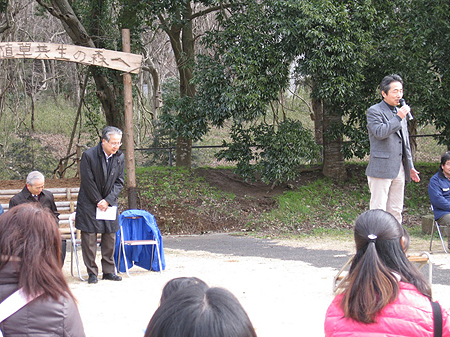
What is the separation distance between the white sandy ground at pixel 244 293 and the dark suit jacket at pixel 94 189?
0.72 metres

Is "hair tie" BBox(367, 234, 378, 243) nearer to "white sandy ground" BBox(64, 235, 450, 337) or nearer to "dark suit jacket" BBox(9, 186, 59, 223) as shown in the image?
"white sandy ground" BBox(64, 235, 450, 337)

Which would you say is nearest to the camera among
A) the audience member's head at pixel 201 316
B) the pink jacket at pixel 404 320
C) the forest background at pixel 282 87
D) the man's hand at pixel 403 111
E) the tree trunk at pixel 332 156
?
the audience member's head at pixel 201 316

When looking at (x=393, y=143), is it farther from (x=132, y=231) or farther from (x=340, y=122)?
(x=340, y=122)

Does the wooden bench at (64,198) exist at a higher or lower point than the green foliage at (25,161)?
lower

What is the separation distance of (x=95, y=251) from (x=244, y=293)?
215cm

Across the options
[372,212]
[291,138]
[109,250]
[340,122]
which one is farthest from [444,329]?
[340,122]

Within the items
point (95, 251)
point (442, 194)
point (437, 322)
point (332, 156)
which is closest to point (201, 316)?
point (437, 322)

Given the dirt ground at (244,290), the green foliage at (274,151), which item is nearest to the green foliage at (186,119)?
the green foliage at (274,151)

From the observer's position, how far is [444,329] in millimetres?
2320

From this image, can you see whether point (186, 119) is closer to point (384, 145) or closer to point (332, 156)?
point (332, 156)

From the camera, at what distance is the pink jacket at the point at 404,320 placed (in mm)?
2295

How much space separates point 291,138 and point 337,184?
2090 mm

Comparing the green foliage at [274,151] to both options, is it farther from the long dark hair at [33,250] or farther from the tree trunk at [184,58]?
the long dark hair at [33,250]

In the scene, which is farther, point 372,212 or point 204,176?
point 204,176
